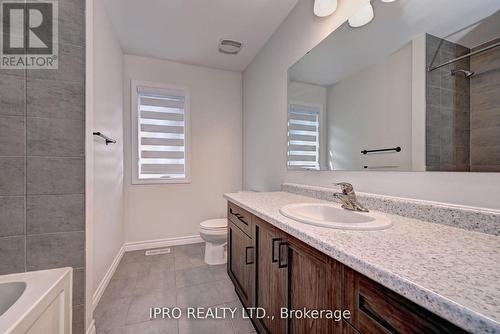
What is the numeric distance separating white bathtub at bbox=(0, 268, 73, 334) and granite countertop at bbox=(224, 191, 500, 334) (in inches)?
42.1

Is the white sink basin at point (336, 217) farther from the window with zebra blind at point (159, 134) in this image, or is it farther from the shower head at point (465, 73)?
the window with zebra blind at point (159, 134)

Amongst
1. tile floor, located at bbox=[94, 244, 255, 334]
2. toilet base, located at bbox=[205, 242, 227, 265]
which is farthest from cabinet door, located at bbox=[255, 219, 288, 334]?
toilet base, located at bbox=[205, 242, 227, 265]

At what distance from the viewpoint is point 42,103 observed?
1.15m

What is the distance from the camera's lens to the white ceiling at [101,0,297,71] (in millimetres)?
1796

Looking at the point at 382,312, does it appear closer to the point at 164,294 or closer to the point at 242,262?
the point at 242,262

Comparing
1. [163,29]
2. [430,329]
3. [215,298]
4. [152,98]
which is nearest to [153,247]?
[215,298]

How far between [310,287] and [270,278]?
0.34 m

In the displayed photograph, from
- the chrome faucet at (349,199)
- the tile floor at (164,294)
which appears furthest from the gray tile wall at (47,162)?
the chrome faucet at (349,199)

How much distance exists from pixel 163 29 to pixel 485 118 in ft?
8.27

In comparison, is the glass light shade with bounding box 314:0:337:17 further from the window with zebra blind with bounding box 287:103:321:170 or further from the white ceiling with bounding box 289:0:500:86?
the window with zebra blind with bounding box 287:103:321:170

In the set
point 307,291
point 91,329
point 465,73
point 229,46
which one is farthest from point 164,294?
point 229,46

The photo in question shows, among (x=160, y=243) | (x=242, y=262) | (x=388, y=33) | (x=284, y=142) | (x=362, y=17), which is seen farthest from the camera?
(x=160, y=243)

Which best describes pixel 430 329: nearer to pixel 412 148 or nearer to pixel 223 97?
pixel 412 148

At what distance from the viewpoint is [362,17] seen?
1.23 metres
